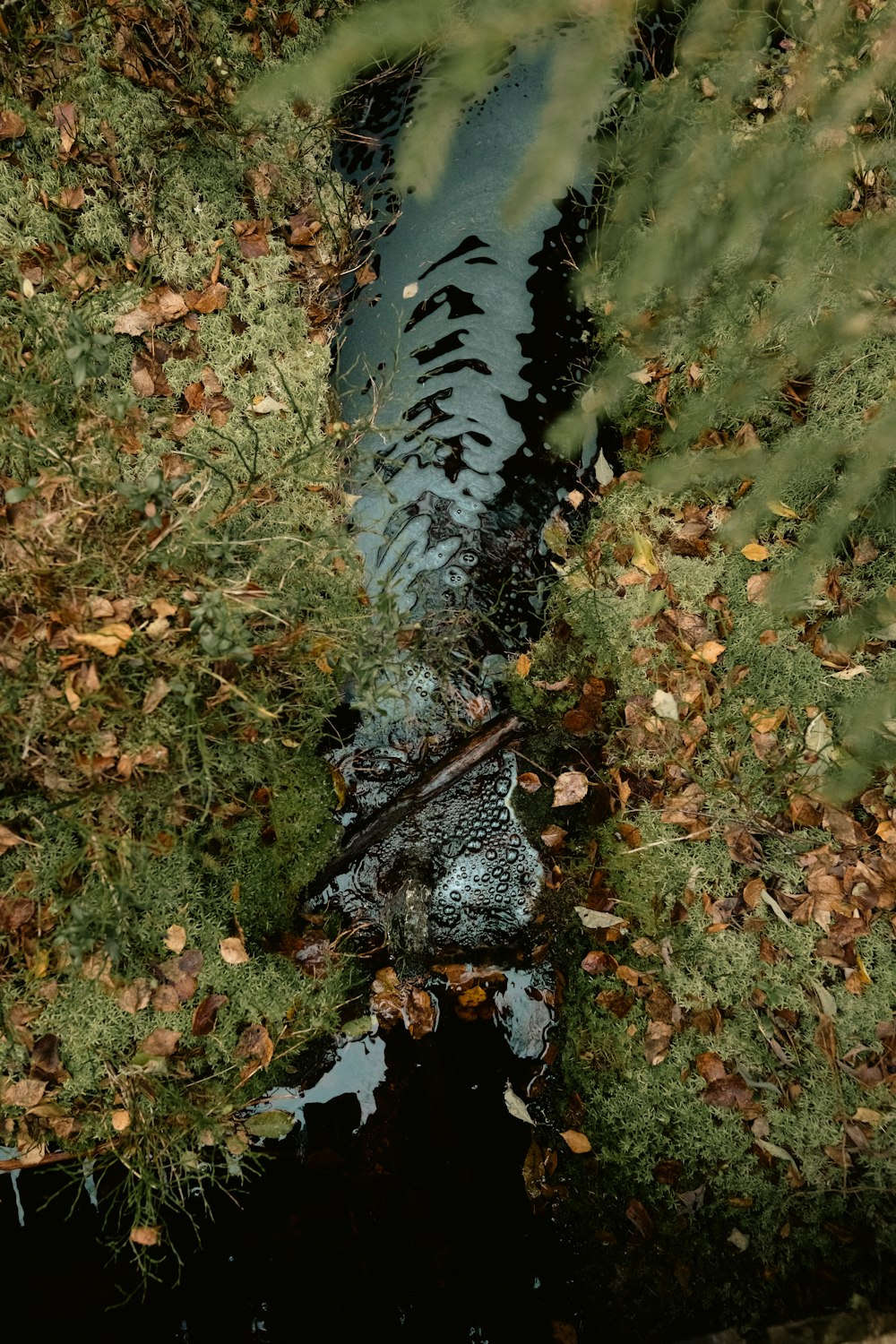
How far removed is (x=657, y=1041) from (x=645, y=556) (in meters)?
1.66

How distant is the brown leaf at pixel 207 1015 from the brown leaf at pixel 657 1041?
4.57 feet

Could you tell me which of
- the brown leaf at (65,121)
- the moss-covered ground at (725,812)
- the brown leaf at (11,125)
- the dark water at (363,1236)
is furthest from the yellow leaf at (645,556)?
the brown leaf at (11,125)

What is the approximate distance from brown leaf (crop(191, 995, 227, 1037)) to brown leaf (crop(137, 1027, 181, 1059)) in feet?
0.22

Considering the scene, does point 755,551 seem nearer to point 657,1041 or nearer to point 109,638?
point 657,1041

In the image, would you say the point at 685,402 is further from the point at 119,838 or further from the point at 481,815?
the point at 119,838

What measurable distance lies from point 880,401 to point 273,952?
283 centimetres

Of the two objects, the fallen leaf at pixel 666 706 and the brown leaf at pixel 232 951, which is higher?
the brown leaf at pixel 232 951

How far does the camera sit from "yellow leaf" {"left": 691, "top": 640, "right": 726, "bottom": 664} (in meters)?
2.87

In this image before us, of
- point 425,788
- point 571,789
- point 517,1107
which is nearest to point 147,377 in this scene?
point 425,788

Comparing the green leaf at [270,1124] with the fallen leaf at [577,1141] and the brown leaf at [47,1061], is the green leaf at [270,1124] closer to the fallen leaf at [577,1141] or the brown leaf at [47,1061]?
the brown leaf at [47,1061]

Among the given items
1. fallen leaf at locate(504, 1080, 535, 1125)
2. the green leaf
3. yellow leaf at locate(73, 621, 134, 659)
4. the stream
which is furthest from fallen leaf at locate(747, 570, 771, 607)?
the green leaf

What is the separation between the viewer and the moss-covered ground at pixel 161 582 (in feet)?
7.93

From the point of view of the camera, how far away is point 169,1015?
8.54 ft

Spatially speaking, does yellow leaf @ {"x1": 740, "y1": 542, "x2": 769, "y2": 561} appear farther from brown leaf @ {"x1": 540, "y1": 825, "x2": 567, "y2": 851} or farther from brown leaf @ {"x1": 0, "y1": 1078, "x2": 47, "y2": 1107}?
brown leaf @ {"x1": 0, "y1": 1078, "x2": 47, "y2": 1107}
